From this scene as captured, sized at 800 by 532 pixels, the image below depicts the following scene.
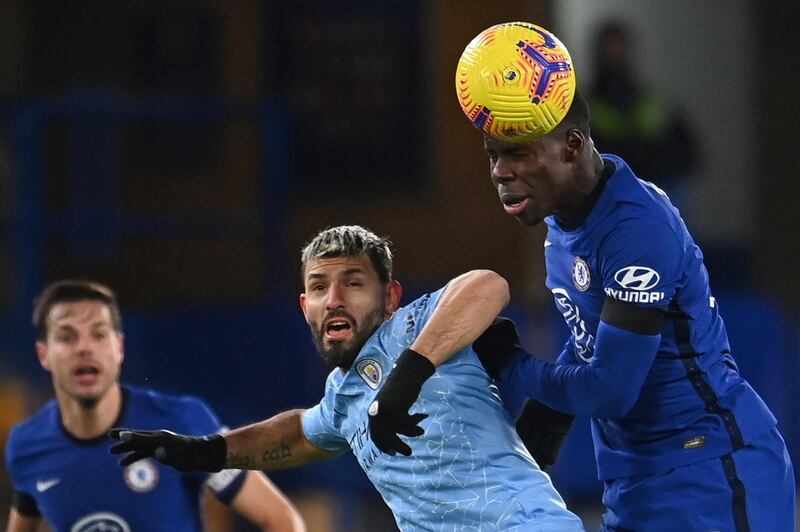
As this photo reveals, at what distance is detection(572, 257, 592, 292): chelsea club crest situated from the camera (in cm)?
394

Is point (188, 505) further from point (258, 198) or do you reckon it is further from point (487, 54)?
point (258, 198)

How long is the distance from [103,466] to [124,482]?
0.09m

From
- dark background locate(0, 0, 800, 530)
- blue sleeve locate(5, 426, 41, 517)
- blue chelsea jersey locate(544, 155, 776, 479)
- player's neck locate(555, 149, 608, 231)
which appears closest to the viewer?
blue chelsea jersey locate(544, 155, 776, 479)

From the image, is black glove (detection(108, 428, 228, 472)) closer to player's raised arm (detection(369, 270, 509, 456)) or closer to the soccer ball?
player's raised arm (detection(369, 270, 509, 456))

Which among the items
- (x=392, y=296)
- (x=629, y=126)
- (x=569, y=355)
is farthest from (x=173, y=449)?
(x=629, y=126)

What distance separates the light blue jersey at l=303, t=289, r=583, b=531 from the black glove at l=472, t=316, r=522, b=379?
0.04 metres

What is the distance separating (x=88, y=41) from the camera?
471 inches

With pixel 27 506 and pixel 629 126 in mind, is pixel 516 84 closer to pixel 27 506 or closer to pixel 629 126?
pixel 27 506

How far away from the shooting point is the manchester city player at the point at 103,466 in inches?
204

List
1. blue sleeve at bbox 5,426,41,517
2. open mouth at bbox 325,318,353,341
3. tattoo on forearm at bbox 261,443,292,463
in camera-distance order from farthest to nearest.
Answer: blue sleeve at bbox 5,426,41,517 → tattoo on forearm at bbox 261,443,292,463 → open mouth at bbox 325,318,353,341

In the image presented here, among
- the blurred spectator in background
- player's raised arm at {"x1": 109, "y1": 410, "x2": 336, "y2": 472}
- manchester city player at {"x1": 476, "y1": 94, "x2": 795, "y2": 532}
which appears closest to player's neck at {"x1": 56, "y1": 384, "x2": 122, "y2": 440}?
player's raised arm at {"x1": 109, "y1": 410, "x2": 336, "y2": 472}

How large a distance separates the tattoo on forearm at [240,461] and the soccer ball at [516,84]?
3.90ft

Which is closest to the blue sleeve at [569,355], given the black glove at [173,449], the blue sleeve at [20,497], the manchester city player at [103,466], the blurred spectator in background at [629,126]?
the black glove at [173,449]

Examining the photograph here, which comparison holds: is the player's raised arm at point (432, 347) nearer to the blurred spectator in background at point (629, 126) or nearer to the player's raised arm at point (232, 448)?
the player's raised arm at point (232, 448)
